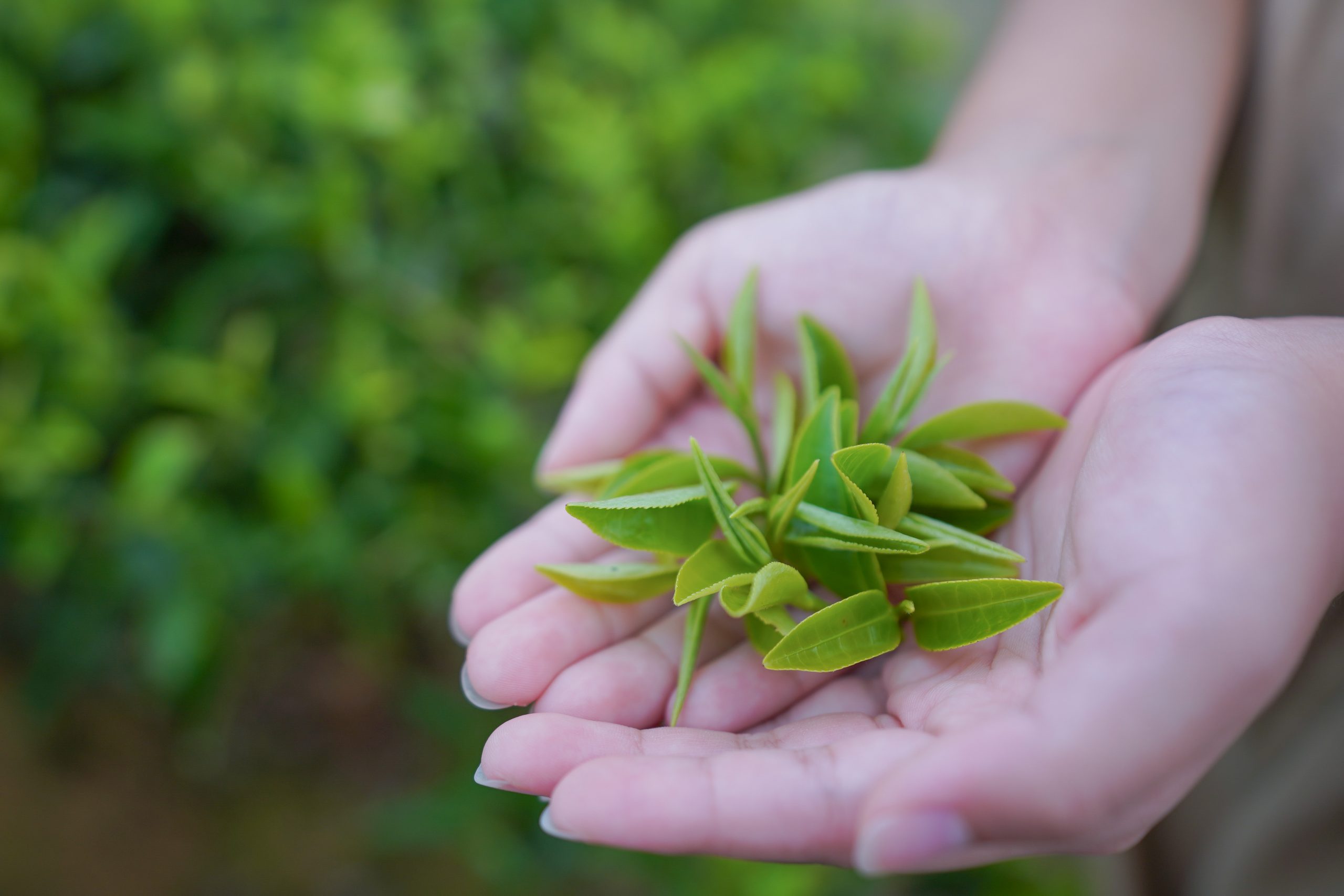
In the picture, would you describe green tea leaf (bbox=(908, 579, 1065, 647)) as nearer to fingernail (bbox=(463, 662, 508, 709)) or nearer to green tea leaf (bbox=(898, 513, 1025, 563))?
green tea leaf (bbox=(898, 513, 1025, 563))

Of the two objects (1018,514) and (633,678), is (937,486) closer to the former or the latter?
(1018,514)

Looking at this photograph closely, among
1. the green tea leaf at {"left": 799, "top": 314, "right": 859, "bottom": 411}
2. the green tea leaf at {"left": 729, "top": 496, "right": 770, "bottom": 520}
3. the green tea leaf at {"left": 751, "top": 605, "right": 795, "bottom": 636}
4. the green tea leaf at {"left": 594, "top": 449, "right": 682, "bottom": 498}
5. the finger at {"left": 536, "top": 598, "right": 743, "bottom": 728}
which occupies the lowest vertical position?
the finger at {"left": 536, "top": 598, "right": 743, "bottom": 728}

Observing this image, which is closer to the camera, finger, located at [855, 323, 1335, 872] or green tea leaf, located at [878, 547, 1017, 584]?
finger, located at [855, 323, 1335, 872]

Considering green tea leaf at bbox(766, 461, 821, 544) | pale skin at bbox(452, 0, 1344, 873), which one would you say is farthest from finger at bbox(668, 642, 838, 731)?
green tea leaf at bbox(766, 461, 821, 544)

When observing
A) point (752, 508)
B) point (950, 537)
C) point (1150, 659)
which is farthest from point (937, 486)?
point (1150, 659)

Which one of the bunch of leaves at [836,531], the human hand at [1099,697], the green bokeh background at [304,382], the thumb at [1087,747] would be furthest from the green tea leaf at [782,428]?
the green bokeh background at [304,382]
